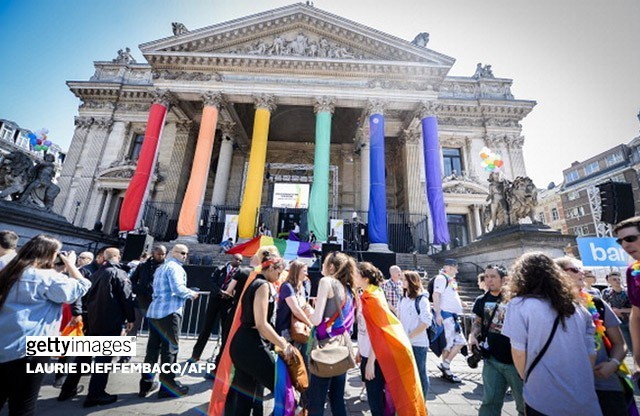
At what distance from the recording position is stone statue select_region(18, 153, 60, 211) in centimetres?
896

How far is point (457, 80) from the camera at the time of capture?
1939 cm

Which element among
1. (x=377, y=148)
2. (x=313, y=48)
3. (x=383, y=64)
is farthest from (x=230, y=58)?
(x=377, y=148)

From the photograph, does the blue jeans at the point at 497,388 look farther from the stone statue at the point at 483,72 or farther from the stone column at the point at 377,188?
the stone statue at the point at 483,72

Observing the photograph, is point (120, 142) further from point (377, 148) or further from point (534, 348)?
point (534, 348)

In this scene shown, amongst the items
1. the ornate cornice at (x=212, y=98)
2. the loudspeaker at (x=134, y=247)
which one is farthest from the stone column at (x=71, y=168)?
the loudspeaker at (x=134, y=247)

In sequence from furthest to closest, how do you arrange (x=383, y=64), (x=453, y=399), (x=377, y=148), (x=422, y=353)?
(x=383, y=64) → (x=377, y=148) → (x=453, y=399) → (x=422, y=353)

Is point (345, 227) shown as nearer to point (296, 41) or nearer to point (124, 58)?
point (296, 41)

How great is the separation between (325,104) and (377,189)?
19.0 feet

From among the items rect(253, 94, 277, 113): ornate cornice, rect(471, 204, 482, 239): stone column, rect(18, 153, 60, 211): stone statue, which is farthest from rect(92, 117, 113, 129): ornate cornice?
rect(471, 204, 482, 239): stone column

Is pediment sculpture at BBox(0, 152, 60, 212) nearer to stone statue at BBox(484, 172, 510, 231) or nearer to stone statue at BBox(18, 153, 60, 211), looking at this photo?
stone statue at BBox(18, 153, 60, 211)

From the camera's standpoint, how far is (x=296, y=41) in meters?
15.9

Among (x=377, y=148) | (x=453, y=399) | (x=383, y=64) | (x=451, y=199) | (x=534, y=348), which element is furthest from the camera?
(x=451, y=199)

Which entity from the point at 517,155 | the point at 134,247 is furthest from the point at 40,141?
the point at 517,155

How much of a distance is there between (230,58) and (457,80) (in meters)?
16.0
